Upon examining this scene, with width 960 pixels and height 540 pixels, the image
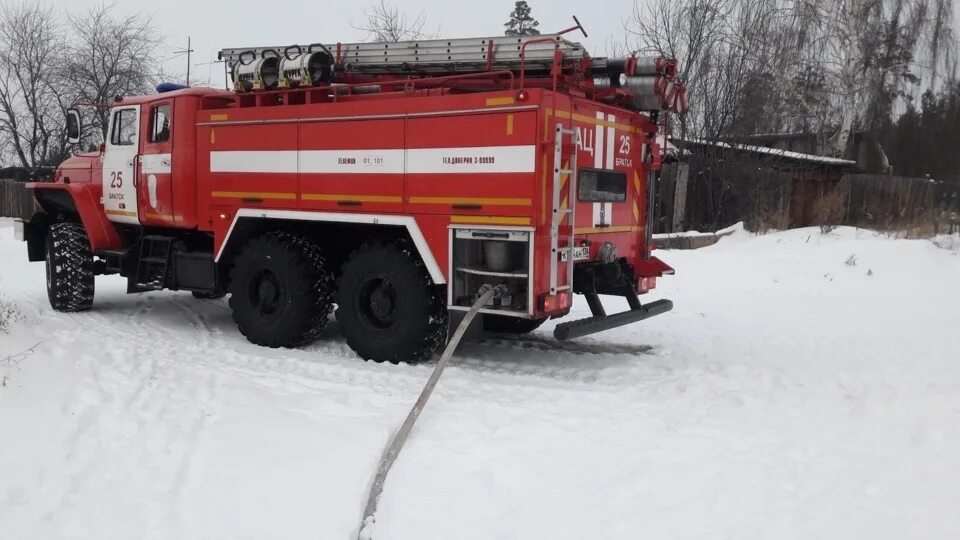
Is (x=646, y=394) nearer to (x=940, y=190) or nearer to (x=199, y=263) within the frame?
(x=199, y=263)

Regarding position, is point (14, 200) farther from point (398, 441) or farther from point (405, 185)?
point (398, 441)

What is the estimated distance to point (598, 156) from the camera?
695 centimetres

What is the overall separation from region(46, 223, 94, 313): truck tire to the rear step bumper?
627 centimetres

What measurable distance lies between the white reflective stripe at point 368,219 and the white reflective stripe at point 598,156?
5.03 feet

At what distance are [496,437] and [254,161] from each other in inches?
172

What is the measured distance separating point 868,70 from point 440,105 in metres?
24.3

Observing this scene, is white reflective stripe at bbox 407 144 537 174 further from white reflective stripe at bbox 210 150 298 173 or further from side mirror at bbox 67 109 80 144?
side mirror at bbox 67 109 80 144

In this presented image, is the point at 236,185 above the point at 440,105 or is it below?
below

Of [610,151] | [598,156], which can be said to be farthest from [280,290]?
[610,151]

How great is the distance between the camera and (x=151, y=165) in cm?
884

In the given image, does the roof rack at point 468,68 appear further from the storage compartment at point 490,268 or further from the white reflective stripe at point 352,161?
the storage compartment at point 490,268

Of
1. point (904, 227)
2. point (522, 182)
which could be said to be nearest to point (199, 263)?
point (522, 182)

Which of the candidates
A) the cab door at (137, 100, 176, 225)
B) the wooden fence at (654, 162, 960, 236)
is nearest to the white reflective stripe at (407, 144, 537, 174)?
the cab door at (137, 100, 176, 225)

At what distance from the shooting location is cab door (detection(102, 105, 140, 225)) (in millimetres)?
9164
